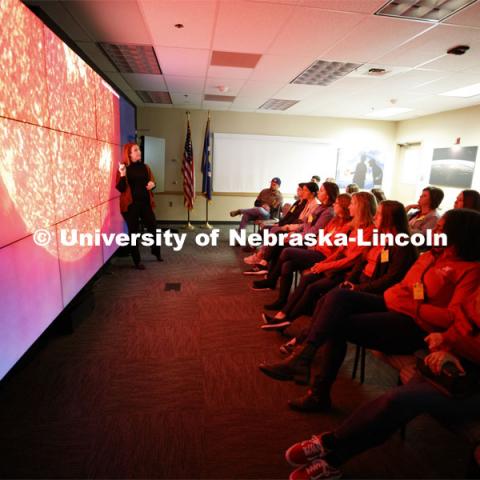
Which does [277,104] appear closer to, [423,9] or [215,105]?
[215,105]

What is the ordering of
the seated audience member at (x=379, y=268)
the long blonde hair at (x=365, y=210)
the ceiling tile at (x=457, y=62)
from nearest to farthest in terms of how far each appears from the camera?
the seated audience member at (x=379, y=268) → the long blonde hair at (x=365, y=210) → the ceiling tile at (x=457, y=62)

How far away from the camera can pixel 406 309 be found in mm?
1854

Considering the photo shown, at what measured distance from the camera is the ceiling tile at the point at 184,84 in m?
5.21

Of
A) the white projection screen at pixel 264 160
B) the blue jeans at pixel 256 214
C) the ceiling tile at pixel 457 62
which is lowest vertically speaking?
the blue jeans at pixel 256 214

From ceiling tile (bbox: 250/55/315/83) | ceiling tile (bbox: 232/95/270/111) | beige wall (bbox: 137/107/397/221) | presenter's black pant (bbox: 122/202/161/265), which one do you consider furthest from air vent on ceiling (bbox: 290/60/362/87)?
beige wall (bbox: 137/107/397/221)

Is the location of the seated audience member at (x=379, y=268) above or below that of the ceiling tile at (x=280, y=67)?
below

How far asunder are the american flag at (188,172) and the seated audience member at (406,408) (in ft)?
22.1

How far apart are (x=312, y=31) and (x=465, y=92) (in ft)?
11.8

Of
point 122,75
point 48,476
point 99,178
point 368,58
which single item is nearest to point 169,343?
point 48,476

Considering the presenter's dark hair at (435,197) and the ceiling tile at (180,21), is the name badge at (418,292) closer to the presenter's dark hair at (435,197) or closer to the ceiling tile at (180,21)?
the presenter's dark hair at (435,197)

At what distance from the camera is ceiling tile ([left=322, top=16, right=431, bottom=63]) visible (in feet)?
9.80

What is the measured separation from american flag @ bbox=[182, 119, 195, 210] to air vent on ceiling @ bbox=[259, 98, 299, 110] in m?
1.79

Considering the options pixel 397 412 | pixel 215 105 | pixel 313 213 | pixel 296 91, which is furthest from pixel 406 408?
pixel 215 105

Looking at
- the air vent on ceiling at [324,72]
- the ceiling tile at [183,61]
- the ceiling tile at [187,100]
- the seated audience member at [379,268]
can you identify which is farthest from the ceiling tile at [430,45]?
the ceiling tile at [187,100]
